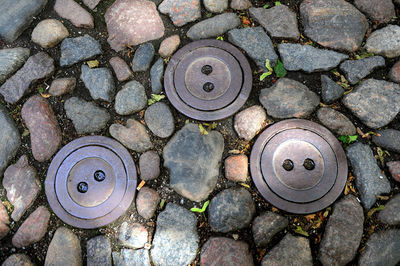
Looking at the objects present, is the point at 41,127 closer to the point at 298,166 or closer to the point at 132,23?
the point at 132,23

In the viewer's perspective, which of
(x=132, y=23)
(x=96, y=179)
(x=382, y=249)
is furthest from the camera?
(x=132, y=23)

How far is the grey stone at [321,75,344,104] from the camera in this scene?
262 centimetres

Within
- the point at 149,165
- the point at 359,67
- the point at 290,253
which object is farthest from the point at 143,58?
the point at 290,253

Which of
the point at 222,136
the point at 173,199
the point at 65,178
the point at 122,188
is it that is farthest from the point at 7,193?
the point at 222,136

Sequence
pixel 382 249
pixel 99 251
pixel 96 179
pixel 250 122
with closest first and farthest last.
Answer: pixel 382 249, pixel 99 251, pixel 96 179, pixel 250 122

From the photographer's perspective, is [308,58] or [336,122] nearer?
[336,122]

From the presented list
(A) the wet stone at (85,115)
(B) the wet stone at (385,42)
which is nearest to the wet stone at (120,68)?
(A) the wet stone at (85,115)

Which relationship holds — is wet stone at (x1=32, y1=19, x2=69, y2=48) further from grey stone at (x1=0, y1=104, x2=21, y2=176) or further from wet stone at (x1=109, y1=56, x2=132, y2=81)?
grey stone at (x1=0, y1=104, x2=21, y2=176)

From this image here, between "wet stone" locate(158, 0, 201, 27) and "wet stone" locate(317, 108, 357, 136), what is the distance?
1.39 metres

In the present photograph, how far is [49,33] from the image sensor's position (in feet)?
9.53

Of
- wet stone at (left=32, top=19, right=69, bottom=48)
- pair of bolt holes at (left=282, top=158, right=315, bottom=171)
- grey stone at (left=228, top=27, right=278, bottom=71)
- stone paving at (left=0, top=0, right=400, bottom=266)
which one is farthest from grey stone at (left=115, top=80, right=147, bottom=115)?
pair of bolt holes at (left=282, top=158, right=315, bottom=171)

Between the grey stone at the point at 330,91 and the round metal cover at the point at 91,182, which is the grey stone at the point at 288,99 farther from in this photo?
the round metal cover at the point at 91,182

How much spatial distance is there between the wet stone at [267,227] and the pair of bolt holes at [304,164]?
1.17 feet

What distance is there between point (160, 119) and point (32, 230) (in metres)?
1.26
